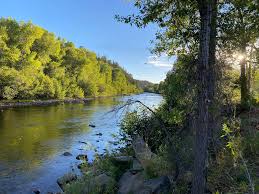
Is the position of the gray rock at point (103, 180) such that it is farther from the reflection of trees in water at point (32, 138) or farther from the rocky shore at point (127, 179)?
the reflection of trees in water at point (32, 138)

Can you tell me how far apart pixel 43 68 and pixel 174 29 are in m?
72.6

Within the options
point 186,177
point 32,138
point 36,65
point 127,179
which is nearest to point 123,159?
point 127,179

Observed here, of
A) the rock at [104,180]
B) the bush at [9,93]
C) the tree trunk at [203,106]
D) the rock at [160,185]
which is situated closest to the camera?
the tree trunk at [203,106]

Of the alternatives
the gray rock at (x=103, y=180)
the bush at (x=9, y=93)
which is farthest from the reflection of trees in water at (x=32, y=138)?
the bush at (x=9, y=93)

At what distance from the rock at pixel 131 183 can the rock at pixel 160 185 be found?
441 mm

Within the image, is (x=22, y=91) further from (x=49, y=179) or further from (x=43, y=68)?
(x=49, y=179)

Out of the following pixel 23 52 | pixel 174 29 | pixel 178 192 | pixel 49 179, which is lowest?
pixel 49 179

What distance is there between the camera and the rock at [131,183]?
9.22 m

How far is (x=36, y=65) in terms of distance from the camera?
225 feet

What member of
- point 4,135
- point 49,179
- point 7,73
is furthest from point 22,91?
point 49,179

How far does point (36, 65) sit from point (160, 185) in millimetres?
64597

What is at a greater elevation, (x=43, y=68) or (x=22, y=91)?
(x=43, y=68)

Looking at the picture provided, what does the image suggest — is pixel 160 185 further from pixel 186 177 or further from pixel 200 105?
pixel 200 105

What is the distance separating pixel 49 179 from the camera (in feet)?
50.3
